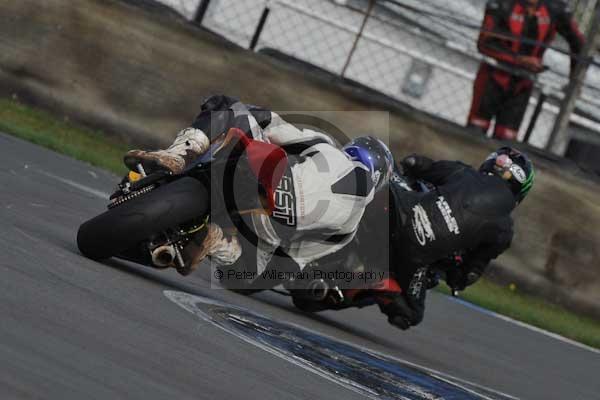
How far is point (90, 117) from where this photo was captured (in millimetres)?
11477

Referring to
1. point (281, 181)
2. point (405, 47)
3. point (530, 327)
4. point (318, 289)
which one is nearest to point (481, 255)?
point (318, 289)

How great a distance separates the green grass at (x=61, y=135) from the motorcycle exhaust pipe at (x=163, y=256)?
4.94 meters

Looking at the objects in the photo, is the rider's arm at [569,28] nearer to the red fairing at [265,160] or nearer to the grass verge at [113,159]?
the grass verge at [113,159]

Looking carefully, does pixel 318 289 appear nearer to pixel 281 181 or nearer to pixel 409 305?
pixel 409 305

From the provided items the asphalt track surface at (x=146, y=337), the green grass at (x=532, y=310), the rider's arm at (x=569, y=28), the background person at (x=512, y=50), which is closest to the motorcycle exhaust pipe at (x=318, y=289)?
the asphalt track surface at (x=146, y=337)

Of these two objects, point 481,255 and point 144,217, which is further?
point 481,255

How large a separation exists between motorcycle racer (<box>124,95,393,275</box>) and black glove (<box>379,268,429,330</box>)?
106 centimetres

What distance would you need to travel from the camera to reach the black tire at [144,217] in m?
5.61

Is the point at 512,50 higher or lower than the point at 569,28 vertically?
lower

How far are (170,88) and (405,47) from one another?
3.13m

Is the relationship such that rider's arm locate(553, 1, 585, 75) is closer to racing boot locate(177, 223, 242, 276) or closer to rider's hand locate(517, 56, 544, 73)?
rider's hand locate(517, 56, 544, 73)

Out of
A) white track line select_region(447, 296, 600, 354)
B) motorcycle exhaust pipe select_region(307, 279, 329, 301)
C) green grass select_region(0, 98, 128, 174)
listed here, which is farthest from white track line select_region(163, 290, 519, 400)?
green grass select_region(0, 98, 128, 174)

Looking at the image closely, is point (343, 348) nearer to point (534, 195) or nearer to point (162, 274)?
point (162, 274)

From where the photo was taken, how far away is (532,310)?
36.0ft
